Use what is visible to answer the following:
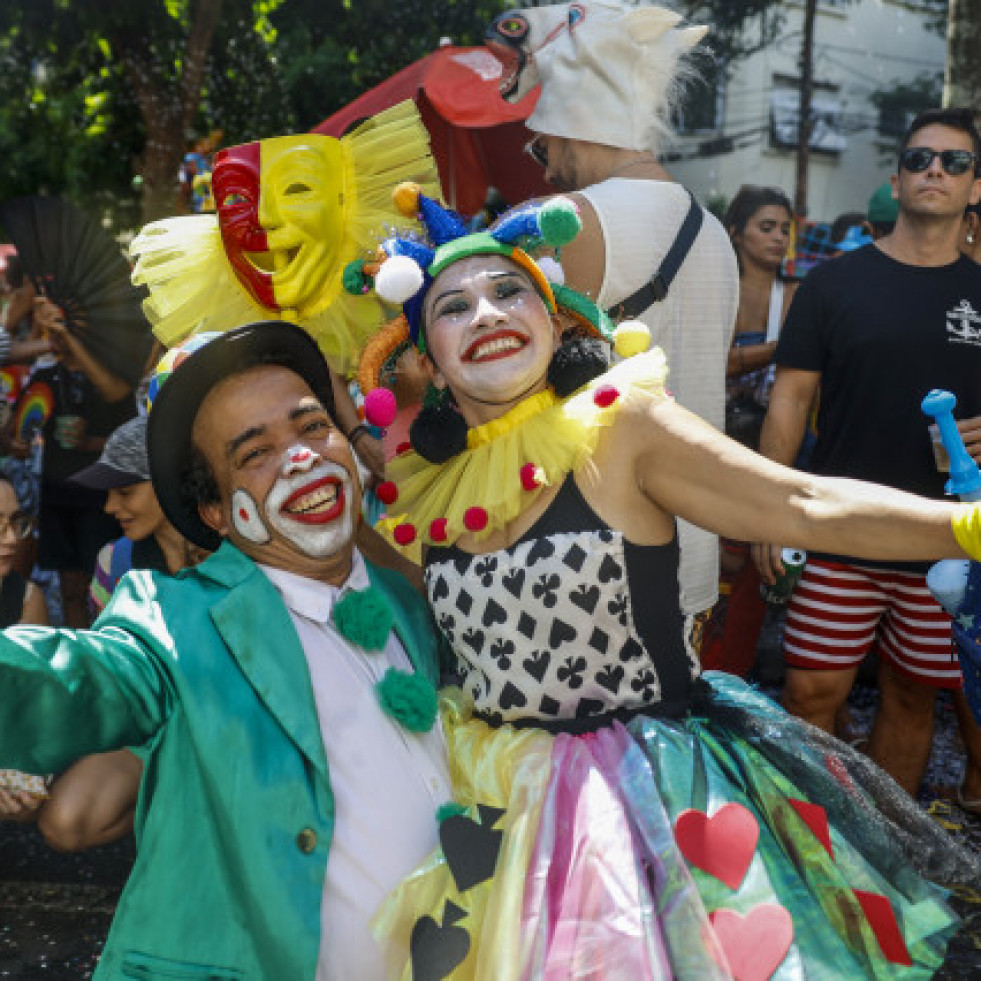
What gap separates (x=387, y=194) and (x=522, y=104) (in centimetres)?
197

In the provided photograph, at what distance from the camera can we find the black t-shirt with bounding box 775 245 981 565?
3.35m

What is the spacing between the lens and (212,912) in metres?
1.76

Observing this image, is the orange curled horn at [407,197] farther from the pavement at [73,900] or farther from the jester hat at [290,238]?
the pavement at [73,900]

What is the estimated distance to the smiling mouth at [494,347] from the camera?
2092 mm

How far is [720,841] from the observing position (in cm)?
177

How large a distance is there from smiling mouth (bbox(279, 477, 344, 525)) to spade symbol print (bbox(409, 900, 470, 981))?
661 millimetres

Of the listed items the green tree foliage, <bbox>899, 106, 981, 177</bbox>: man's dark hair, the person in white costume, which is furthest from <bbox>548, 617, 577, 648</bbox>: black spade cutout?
the green tree foliage

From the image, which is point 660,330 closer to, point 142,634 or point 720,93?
point 142,634

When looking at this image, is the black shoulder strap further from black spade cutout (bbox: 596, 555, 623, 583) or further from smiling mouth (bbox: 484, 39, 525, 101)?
black spade cutout (bbox: 596, 555, 623, 583)

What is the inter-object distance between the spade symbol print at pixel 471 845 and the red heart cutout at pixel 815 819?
0.47 meters

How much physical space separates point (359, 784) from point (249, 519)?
48 centimetres

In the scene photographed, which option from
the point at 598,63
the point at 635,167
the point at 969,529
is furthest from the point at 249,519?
the point at 598,63

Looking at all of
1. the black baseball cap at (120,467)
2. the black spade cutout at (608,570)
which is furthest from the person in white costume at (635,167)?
the black baseball cap at (120,467)

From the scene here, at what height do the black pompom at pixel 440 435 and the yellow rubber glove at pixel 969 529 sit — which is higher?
the black pompom at pixel 440 435
